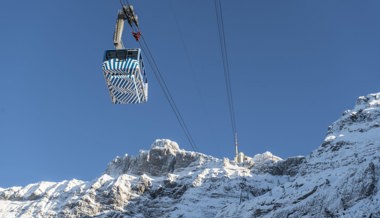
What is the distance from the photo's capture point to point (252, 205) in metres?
158

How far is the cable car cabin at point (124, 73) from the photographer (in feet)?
120

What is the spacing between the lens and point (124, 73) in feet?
121

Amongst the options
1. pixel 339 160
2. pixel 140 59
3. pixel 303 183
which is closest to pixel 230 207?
pixel 303 183

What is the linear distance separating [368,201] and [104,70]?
66204mm

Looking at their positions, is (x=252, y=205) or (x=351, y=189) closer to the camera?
(x=351, y=189)

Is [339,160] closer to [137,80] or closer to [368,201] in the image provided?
[368,201]

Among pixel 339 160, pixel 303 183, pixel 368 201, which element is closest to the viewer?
pixel 368 201

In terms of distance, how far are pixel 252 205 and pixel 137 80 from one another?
12635 cm

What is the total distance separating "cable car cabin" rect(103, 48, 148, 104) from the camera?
120ft

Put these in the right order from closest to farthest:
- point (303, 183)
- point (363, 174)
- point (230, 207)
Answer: point (363, 174), point (303, 183), point (230, 207)

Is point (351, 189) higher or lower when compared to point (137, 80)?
higher

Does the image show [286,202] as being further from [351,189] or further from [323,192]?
[351,189]

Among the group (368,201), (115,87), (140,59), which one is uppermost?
(368,201)

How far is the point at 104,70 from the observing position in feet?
119
